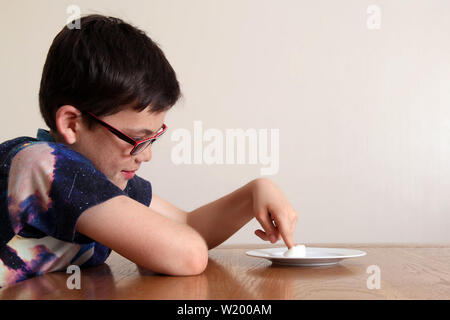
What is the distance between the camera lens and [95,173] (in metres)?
0.86

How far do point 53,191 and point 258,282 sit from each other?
36cm

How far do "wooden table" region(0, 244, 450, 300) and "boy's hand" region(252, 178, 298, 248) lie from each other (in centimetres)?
5

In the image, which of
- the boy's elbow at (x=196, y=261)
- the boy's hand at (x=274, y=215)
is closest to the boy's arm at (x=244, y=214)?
the boy's hand at (x=274, y=215)

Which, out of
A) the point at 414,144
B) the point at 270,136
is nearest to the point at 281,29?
the point at 270,136

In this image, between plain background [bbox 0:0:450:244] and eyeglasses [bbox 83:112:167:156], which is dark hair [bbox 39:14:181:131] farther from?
plain background [bbox 0:0:450:244]

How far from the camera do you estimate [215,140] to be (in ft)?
9.01

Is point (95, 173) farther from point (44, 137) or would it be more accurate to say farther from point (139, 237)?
point (44, 137)

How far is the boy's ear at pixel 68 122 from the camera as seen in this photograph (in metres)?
0.98

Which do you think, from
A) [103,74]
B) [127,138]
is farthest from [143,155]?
[103,74]

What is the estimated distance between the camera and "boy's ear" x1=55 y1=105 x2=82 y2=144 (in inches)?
38.8

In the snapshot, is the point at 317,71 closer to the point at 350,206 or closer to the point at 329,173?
the point at 329,173

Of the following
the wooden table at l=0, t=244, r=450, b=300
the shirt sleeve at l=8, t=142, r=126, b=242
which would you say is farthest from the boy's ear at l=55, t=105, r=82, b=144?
→ the wooden table at l=0, t=244, r=450, b=300

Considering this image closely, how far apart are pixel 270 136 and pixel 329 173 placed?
1.21ft

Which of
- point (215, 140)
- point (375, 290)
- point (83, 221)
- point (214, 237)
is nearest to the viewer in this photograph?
point (375, 290)
